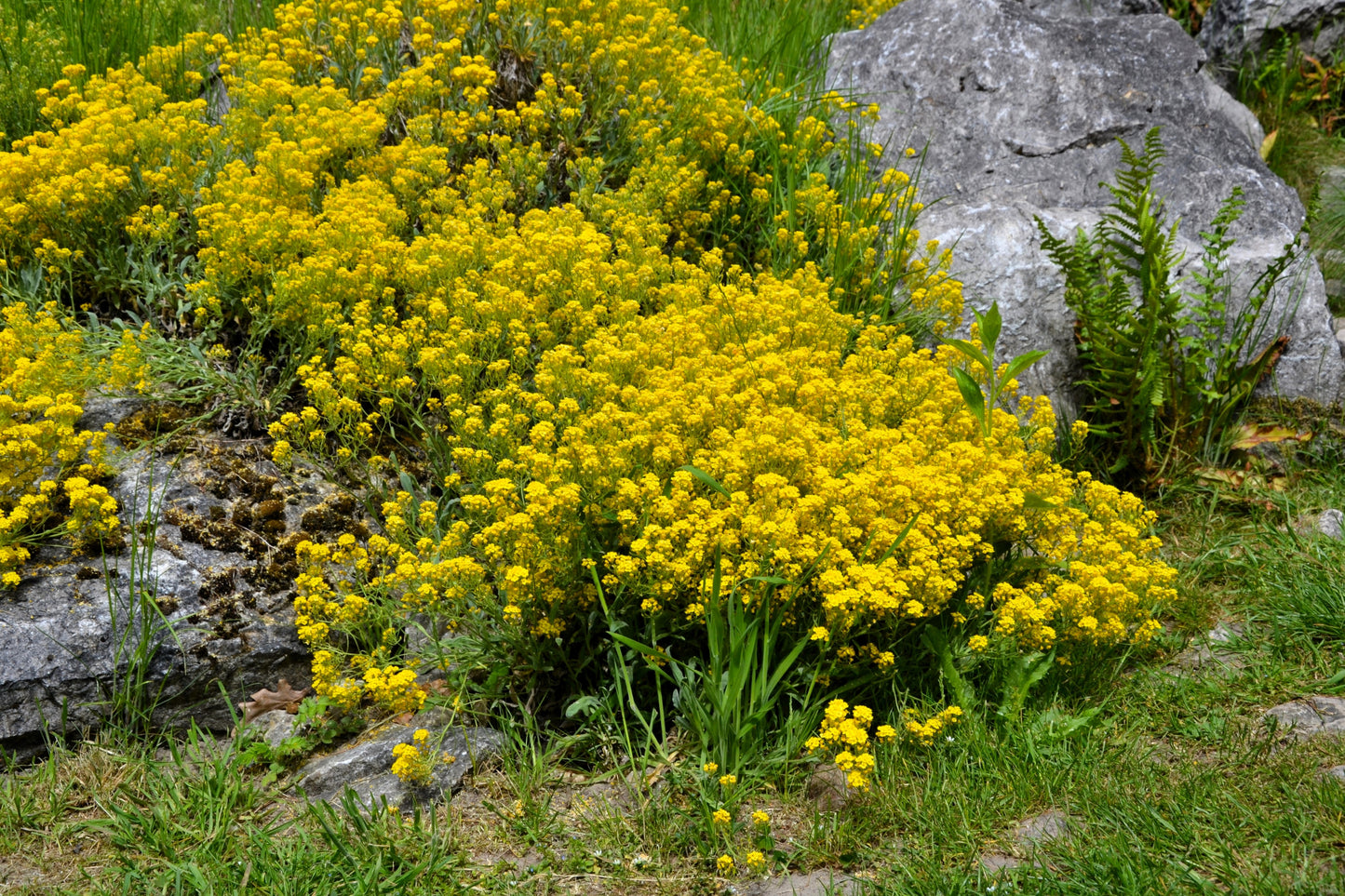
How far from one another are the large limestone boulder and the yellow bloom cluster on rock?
220mm

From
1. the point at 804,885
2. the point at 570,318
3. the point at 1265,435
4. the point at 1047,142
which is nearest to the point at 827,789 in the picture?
the point at 804,885

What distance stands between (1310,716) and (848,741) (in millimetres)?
1544

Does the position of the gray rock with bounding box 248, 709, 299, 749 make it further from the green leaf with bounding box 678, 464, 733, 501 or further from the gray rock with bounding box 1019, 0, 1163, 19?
the gray rock with bounding box 1019, 0, 1163, 19

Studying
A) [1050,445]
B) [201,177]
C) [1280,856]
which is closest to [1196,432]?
[1050,445]

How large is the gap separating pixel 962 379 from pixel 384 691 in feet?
7.26

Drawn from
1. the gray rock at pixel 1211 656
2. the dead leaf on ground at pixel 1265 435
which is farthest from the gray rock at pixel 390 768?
the dead leaf on ground at pixel 1265 435

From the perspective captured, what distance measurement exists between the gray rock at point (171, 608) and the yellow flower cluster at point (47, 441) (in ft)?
0.35

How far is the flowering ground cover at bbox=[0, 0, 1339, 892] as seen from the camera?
2.94m

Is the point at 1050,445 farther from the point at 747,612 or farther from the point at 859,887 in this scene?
the point at 859,887

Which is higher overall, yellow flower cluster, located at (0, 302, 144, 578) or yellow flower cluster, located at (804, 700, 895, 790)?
yellow flower cluster, located at (0, 302, 144, 578)

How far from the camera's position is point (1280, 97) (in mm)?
6914

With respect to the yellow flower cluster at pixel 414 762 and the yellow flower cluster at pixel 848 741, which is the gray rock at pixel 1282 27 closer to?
the yellow flower cluster at pixel 848 741

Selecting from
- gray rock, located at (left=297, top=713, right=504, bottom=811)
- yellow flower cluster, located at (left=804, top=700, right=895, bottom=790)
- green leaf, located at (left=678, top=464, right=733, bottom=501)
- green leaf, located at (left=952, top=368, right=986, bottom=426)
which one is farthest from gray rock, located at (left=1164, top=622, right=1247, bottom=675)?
gray rock, located at (left=297, top=713, right=504, bottom=811)

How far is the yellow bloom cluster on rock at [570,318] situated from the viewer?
10.7 ft
